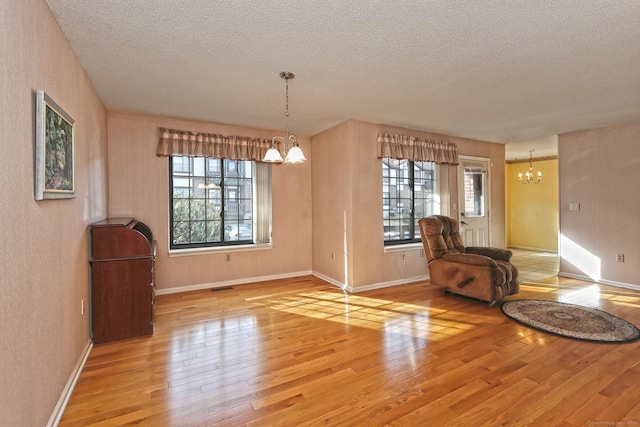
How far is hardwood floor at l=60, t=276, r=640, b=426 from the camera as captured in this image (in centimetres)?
186

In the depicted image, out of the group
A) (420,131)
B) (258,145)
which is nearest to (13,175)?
(258,145)

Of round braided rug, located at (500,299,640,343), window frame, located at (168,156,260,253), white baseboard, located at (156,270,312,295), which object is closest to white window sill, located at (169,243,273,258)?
window frame, located at (168,156,260,253)

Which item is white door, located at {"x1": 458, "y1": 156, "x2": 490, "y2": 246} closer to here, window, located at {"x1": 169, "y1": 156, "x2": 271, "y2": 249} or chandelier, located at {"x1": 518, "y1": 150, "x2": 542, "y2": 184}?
chandelier, located at {"x1": 518, "y1": 150, "x2": 542, "y2": 184}

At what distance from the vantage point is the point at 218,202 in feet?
15.7

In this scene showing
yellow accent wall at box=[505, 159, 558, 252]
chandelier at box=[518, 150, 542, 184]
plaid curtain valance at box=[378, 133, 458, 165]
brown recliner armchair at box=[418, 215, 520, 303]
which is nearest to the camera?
brown recliner armchair at box=[418, 215, 520, 303]

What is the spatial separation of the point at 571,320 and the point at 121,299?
452cm

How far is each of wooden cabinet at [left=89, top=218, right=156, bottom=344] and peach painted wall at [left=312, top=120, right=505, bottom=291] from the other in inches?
101

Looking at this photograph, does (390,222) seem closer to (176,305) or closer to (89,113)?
(176,305)

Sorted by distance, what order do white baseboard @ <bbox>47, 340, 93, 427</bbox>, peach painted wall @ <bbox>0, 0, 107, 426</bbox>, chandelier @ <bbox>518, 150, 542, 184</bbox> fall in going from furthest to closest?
chandelier @ <bbox>518, 150, 542, 184</bbox>
white baseboard @ <bbox>47, 340, 93, 427</bbox>
peach painted wall @ <bbox>0, 0, 107, 426</bbox>

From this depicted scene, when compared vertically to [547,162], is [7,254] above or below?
below

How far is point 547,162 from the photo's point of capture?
7.74 m

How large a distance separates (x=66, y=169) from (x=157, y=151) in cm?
221

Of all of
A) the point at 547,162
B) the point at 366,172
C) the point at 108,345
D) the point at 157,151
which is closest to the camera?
the point at 108,345

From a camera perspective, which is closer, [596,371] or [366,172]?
[596,371]
